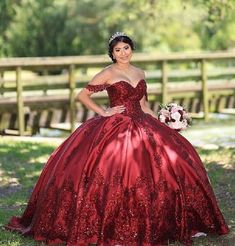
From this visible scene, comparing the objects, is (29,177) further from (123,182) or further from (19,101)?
(19,101)

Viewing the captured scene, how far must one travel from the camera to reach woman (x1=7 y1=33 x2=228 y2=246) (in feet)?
17.5

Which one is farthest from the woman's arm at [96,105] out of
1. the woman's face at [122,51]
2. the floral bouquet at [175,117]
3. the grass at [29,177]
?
the grass at [29,177]

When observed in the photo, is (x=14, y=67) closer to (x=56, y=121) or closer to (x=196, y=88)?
(x=56, y=121)

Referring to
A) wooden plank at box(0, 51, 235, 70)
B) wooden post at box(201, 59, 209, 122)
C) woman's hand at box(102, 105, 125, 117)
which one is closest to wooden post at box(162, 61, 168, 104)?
wooden plank at box(0, 51, 235, 70)

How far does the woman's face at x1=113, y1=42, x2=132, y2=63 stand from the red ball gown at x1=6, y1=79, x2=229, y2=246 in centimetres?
22

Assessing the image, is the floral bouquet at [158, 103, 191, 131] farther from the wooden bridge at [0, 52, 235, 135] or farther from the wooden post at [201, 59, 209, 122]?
the wooden post at [201, 59, 209, 122]

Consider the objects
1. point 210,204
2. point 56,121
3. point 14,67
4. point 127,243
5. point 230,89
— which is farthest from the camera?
point 230,89

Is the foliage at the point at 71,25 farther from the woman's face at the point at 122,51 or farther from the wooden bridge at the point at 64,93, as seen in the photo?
the woman's face at the point at 122,51

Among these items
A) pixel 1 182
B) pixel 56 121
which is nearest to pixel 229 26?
pixel 56 121

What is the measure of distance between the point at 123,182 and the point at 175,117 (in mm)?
1047

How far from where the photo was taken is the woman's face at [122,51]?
586 centimetres

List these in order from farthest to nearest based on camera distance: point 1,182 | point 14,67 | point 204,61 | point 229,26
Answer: point 229,26 → point 204,61 → point 14,67 → point 1,182

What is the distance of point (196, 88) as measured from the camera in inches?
657

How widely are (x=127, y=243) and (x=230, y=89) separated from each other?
42.2 feet
